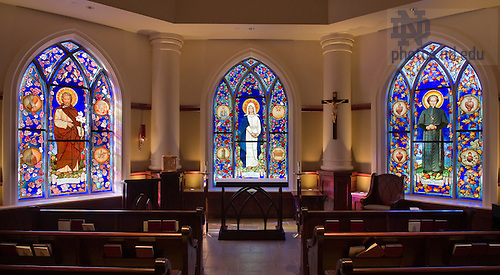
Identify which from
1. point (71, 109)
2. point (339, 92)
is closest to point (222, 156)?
point (339, 92)

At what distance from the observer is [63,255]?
3.37 metres

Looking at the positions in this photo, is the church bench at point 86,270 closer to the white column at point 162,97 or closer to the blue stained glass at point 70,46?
the white column at point 162,97

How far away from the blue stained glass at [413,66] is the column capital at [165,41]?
4.49 metres

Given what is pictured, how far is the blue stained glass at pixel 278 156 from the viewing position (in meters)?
8.01

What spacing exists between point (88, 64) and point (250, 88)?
3.23 meters

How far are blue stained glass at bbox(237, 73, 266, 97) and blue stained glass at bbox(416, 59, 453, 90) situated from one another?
3115 mm

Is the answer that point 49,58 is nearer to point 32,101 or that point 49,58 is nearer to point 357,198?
point 32,101

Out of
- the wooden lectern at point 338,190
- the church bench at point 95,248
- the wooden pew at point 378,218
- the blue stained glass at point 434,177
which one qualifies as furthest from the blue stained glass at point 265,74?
the church bench at point 95,248

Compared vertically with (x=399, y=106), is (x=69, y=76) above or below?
above

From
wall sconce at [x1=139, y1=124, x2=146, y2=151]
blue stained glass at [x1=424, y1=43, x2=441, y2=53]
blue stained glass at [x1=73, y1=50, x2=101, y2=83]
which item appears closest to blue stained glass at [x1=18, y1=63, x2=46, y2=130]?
blue stained glass at [x1=73, y1=50, x2=101, y2=83]

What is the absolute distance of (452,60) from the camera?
258 inches

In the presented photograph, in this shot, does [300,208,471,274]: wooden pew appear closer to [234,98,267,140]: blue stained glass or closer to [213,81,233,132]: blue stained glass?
[234,98,267,140]: blue stained glass

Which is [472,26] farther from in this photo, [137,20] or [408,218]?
[137,20]

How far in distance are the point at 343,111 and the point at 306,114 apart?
0.80 meters
